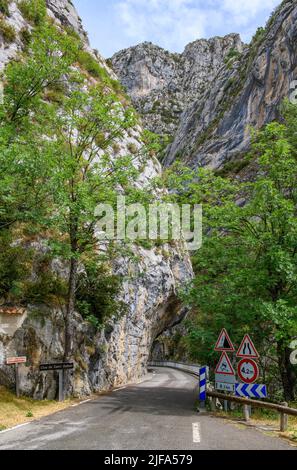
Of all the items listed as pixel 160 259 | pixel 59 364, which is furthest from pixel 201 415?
pixel 160 259

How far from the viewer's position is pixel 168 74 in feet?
394

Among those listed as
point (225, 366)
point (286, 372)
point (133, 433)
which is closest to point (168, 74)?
point (286, 372)

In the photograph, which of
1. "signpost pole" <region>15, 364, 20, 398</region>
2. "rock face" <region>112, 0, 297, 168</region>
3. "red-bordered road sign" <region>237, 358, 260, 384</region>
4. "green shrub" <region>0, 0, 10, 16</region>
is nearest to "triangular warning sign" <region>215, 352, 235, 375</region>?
"red-bordered road sign" <region>237, 358, 260, 384</region>

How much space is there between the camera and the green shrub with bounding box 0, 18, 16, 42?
2620cm

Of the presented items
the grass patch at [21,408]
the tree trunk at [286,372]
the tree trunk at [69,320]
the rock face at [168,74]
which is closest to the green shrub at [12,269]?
the tree trunk at [69,320]

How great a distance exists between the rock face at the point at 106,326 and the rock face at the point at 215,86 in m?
25.0

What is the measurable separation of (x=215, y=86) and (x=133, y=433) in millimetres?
82018

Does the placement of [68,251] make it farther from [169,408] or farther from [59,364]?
[169,408]

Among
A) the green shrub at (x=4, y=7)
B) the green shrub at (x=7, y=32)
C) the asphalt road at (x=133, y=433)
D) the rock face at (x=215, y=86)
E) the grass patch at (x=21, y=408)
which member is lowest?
the grass patch at (x=21, y=408)

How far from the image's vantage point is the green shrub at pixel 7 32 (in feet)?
86.0

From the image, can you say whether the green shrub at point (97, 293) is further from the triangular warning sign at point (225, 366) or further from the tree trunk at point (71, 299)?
the triangular warning sign at point (225, 366)

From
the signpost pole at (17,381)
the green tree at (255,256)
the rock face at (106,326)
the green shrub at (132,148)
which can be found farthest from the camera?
the green shrub at (132,148)

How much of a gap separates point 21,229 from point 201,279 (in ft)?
26.7

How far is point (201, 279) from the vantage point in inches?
659
